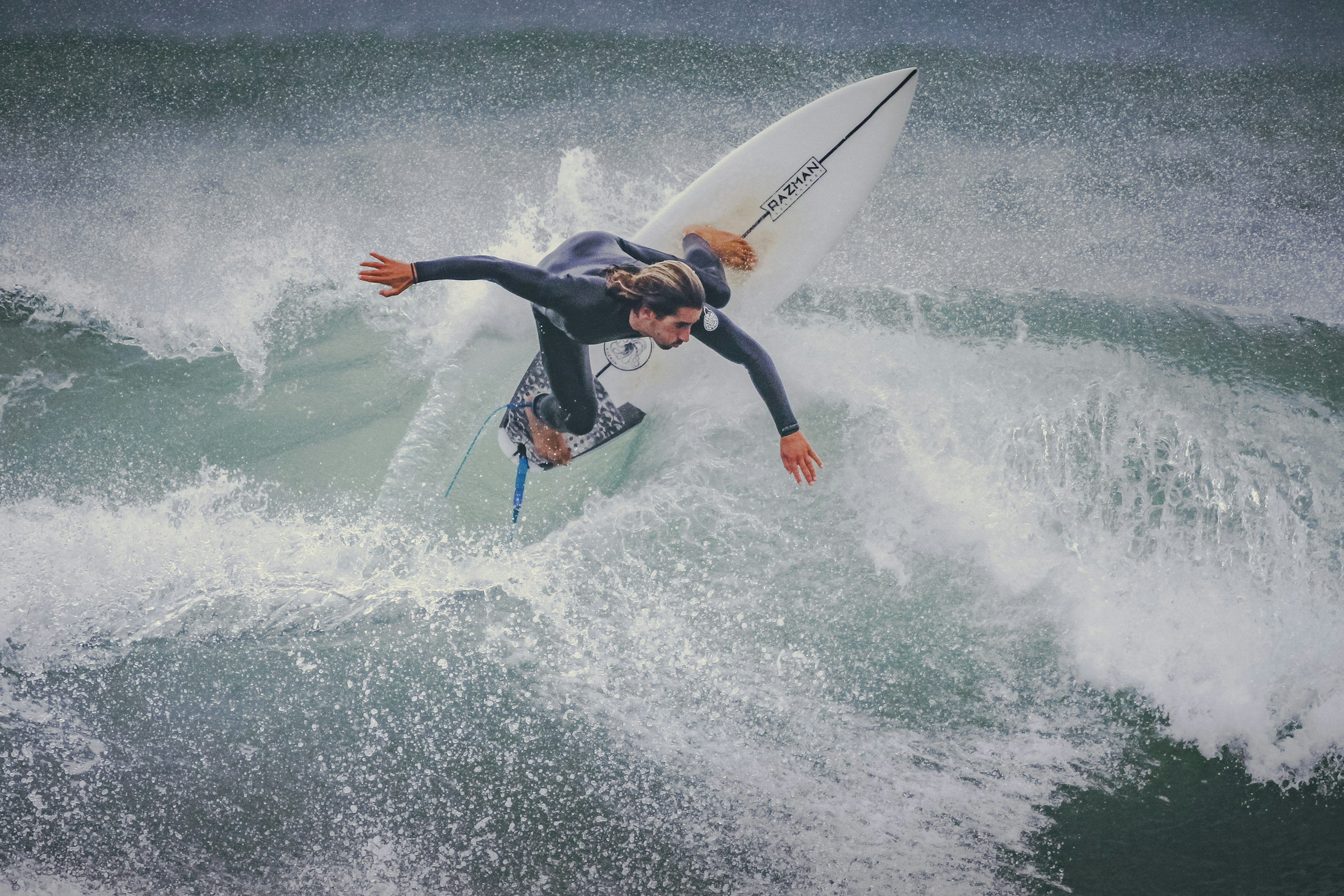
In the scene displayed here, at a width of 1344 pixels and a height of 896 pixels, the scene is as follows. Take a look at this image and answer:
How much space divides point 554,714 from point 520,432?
2.91ft

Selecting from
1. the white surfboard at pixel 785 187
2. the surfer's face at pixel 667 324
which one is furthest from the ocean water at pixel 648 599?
the surfer's face at pixel 667 324

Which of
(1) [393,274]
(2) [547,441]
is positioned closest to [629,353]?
(2) [547,441]

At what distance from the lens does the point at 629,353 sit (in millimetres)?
2719

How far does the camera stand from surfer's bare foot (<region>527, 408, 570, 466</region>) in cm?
260

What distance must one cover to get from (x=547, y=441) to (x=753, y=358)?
32.2 inches

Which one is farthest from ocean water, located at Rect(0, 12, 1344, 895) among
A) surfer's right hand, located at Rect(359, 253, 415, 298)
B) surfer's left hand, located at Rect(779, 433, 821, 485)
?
surfer's right hand, located at Rect(359, 253, 415, 298)

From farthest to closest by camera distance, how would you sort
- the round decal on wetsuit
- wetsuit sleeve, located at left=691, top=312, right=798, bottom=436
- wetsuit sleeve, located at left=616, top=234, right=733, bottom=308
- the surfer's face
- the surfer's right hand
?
the round decal on wetsuit, wetsuit sleeve, located at left=616, top=234, right=733, bottom=308, wetsuit sleeve, located at left=691, top=312, right=798, bottom=436, the surfer's face, the surfer's right hand

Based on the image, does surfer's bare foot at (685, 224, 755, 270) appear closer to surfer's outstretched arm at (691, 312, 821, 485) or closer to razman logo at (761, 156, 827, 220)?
razman logo at (761, 156, 827, 220)

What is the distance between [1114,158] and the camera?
3.68 m

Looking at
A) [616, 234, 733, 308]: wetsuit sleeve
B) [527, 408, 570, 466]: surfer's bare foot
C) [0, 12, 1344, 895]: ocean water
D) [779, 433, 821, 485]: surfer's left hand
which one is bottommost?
[0, 12, 1344, 895]: ocean water

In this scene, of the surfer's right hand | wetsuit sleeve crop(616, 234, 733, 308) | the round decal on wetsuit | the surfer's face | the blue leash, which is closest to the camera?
the surfer's right hand

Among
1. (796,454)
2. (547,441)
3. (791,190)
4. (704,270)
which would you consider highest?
(791,190)

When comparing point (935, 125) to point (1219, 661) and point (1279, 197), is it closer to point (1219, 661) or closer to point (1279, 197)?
point (1279, 197)

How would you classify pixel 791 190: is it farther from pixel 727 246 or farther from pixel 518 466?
pixel 518 466
